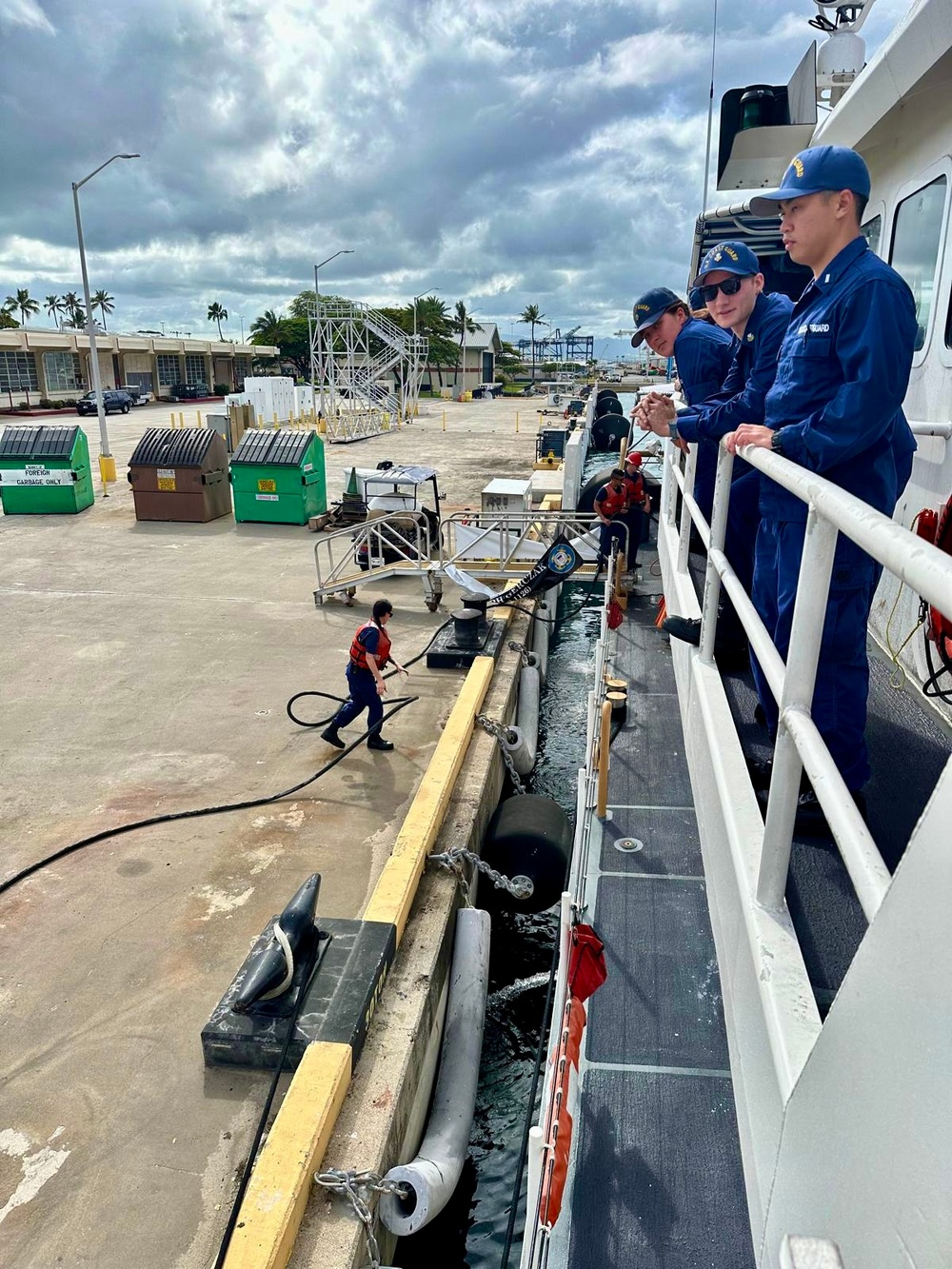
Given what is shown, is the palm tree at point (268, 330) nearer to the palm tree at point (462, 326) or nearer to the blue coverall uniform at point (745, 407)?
the palm tree at point (462, 326)

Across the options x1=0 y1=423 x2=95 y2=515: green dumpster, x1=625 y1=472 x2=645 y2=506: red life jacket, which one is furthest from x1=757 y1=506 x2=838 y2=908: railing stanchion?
x1=0 y1=423 x2=95 y2=515: green dumpster

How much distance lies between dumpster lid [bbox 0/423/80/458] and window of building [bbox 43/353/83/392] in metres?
34.2

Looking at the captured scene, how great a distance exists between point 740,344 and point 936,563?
3.05 metres

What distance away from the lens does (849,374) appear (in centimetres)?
229

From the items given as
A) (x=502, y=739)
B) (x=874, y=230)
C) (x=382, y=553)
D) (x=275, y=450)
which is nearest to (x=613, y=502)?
(x=502, y=739)

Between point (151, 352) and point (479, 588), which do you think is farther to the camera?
point (151, 352)

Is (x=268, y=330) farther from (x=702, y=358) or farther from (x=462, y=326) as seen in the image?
(x=702, y=358)

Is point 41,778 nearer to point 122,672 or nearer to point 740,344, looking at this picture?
point 122,672

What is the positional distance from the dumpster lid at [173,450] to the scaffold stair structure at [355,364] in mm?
15602

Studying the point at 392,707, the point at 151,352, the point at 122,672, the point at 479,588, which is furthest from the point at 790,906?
the point at 151,352

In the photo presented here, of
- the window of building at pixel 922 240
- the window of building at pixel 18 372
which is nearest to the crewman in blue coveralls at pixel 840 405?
the window of building at pixel 922 240

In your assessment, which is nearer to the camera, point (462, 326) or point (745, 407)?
point (745, 407)

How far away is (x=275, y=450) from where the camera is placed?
56.5ft

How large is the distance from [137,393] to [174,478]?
38909 mm
